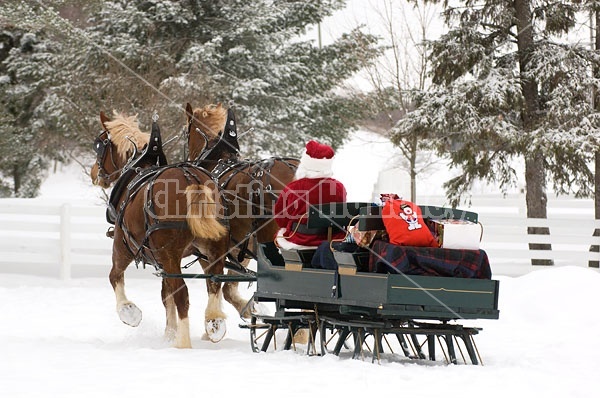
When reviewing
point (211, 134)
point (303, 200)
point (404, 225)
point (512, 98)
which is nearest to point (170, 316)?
point (303, 200)

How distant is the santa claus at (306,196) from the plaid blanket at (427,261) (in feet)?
3.03

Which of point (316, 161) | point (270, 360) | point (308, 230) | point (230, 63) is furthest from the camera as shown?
point (230, 63)

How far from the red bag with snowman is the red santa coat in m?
Result: 0.89

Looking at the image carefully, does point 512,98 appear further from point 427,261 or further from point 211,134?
point 427,261

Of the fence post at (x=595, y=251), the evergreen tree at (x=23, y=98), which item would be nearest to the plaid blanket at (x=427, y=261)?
the fence post at (x=595, y=251)

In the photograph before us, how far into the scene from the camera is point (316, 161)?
759 centimetres

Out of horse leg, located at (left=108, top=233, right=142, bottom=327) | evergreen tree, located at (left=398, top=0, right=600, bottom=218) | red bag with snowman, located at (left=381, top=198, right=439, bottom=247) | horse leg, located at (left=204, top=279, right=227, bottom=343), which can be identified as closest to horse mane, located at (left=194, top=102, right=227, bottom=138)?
horse leg, located at (left=108, top=233, right=142, bottom=327)

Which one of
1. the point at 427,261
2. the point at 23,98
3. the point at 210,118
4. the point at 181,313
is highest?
the point at 23,98

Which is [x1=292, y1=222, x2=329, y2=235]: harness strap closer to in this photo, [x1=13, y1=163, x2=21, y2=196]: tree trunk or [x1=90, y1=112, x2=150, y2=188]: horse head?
[x1=90, y1=112, x2=150, y2=188]: horse head

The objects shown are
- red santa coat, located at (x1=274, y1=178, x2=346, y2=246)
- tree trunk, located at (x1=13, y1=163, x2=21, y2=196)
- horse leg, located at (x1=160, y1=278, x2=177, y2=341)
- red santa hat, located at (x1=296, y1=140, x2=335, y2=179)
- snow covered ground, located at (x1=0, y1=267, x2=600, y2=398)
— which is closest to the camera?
snow covered ground, located at (x1=0, y1=267, x2=600, y2=398)

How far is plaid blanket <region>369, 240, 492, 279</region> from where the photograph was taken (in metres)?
6.39

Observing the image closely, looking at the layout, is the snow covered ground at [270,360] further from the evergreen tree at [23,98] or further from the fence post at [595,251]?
the evergreen tree at [23,98]

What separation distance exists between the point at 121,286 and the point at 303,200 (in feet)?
8.50

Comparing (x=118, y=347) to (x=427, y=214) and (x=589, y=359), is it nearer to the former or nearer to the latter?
(x=427, y=214)
